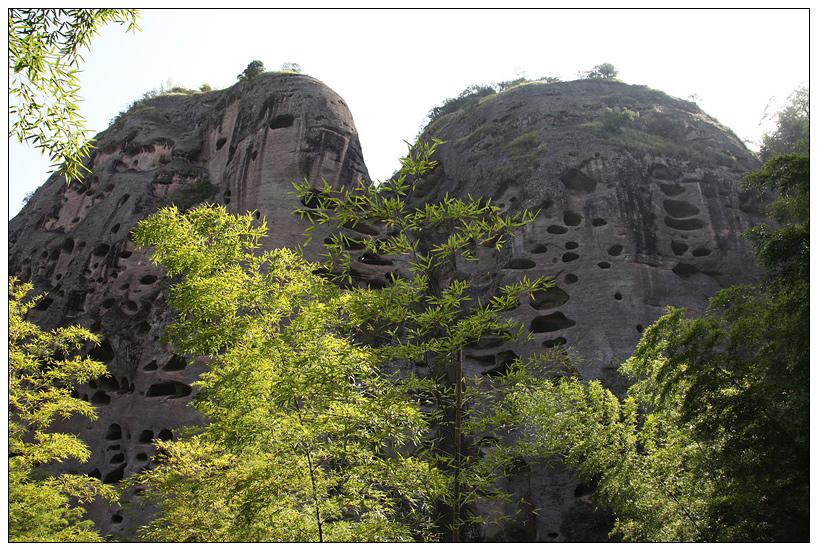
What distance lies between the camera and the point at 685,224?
18.1 m

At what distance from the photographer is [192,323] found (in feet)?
19.6

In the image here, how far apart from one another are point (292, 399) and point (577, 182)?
1563cm

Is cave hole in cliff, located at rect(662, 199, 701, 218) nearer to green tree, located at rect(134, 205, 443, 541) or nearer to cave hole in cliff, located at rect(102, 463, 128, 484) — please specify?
green tree, located at rect(134, 205, 443, 541)

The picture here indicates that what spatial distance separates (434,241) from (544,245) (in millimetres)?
4094

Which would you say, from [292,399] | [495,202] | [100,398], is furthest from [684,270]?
[100,398]

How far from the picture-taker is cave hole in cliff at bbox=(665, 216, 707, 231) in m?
18.0

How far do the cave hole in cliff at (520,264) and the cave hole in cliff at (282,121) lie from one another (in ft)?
28.1

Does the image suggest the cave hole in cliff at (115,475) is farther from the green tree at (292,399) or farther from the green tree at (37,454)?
the green tree at (292,399)

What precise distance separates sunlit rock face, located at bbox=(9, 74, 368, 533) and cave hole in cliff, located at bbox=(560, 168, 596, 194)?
6.48 m

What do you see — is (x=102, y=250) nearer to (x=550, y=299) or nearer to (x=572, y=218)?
(x=550, y=299)

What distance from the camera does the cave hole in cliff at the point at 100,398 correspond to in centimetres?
1602

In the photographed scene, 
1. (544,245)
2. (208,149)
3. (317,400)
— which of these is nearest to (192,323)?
(317,400)

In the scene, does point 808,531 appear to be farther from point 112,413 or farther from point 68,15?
point 112,413

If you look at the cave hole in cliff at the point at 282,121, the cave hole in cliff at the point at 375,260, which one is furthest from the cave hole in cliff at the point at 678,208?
the cave hole in cliff at the point at 282,121
